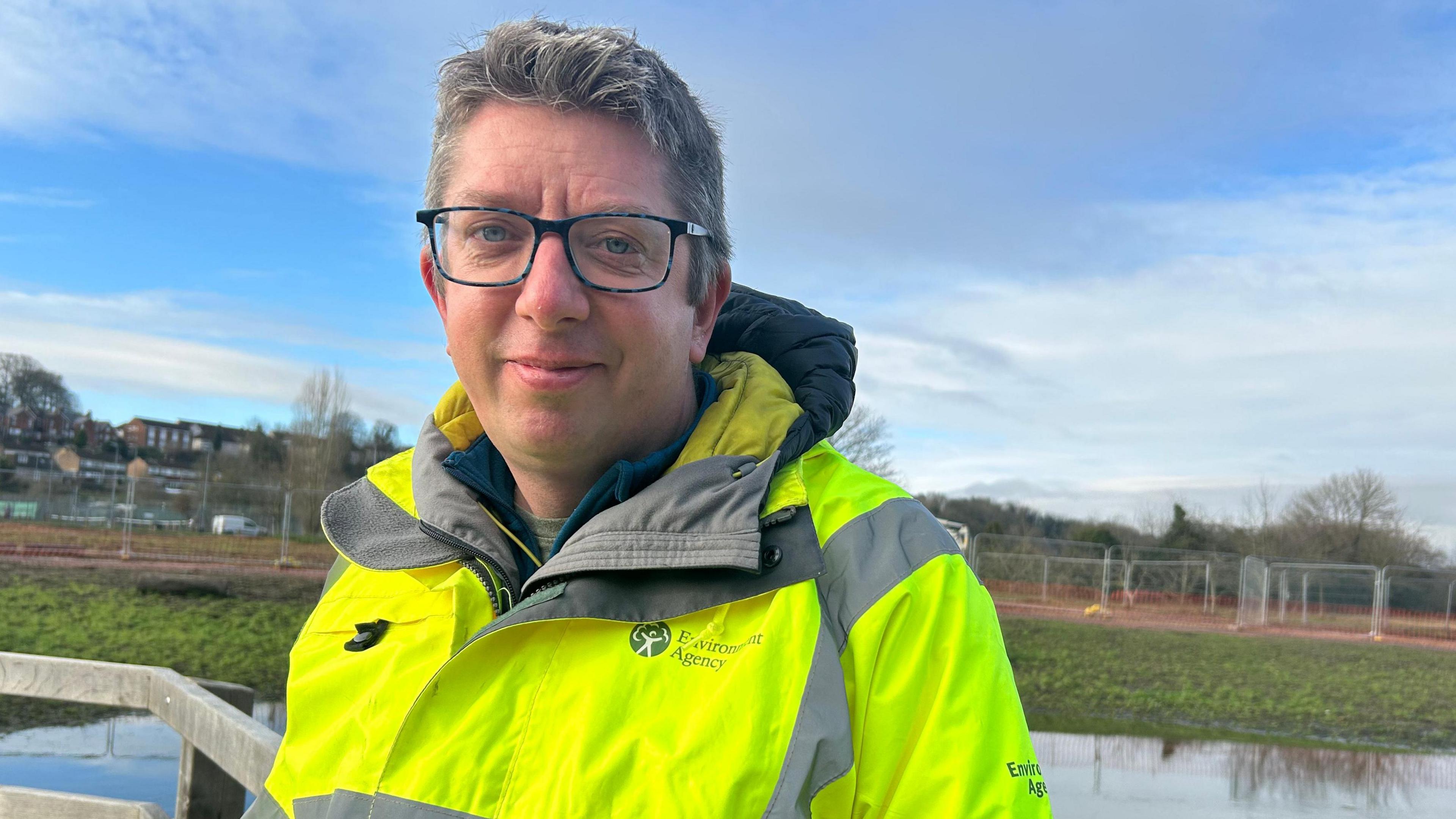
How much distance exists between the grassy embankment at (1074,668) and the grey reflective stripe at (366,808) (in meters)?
6.88

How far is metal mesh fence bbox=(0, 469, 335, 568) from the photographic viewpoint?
72.7 feet

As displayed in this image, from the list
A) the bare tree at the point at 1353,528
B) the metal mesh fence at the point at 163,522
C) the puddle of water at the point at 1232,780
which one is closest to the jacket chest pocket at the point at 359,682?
the puddle of water at the point at 1232,780

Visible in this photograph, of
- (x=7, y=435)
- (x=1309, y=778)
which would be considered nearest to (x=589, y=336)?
(x=1309, y=778)

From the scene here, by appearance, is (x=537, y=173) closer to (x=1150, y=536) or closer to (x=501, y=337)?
(x=501, y=337)

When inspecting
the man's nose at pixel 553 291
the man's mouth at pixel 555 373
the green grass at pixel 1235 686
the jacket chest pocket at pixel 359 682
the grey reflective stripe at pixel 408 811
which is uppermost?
the man's nose at pixel 553 291

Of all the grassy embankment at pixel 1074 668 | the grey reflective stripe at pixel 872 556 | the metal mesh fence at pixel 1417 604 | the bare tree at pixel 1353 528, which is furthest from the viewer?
the bare tree at pixel 1353 528

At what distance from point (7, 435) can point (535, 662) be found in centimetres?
6771

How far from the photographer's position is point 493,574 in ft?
5.20

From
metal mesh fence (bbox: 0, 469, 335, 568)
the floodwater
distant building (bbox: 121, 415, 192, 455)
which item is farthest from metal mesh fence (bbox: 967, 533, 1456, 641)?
distant building (bbox: 121, 415, 192, 455)

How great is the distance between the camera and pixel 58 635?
10445 millimetres

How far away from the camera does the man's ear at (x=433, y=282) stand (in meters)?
1.72

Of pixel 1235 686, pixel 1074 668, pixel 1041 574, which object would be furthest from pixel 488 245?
pixel 1041 574

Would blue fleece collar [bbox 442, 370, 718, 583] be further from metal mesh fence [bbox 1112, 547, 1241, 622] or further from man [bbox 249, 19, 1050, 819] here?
metal mesh fence [bbox 1112, 547, 1241, 622]

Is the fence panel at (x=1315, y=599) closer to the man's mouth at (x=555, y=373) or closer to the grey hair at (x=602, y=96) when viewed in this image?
the grey hair at (x=602, y=96)
